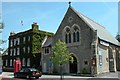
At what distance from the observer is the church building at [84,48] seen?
4003 centimetres

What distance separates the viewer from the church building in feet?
131

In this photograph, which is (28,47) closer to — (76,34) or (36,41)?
(36,41)

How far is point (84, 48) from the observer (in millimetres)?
41625

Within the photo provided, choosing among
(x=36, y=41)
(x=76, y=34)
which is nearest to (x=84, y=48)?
(x=76, y=34)

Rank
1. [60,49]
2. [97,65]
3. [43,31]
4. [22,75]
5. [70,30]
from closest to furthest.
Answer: [22,75] < [60,49] < [97,65] < [70,30] < [43,31]

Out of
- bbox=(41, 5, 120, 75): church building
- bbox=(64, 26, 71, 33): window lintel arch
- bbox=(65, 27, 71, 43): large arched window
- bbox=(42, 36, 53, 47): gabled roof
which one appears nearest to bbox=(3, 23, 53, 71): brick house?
bbox=(42, 36, 53, 47): gabled roof

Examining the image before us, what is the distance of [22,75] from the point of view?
104ft

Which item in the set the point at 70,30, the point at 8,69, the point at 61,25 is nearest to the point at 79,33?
the point at 70,30

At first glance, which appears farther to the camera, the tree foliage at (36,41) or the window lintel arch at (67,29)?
the tree foliage at (36,41)

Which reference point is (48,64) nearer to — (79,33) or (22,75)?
(79,33)

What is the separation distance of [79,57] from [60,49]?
6989 mm

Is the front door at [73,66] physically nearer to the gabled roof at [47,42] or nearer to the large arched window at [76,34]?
the large arched window at [76,34]

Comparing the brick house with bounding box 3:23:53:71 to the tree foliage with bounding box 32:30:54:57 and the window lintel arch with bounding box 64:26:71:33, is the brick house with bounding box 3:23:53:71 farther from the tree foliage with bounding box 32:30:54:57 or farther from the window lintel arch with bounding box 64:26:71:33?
the window lintel arch with bounding box 64:26:71:33

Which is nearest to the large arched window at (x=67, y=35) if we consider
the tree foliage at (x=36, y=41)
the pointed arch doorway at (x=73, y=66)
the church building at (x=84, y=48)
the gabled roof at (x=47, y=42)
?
the church building at (x=84, y=48)
